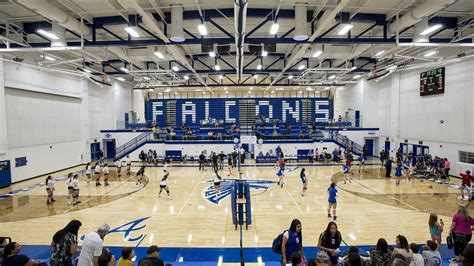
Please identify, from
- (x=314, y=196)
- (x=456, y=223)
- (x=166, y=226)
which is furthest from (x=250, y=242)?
(x=314, y=196)

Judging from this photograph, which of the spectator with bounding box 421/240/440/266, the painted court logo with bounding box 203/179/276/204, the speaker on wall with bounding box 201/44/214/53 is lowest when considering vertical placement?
the painted court logo with bounding box 203/179/276/204

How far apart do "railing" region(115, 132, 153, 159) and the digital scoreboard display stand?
940 inches

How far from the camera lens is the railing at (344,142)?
83.6 feet

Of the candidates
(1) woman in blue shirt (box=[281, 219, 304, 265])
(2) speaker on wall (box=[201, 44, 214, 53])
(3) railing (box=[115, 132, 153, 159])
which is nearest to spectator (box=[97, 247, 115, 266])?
(1) woman in blue shirt (box=[281, 219, 304, 265])

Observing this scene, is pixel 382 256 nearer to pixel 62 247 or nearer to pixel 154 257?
pixel 154 257

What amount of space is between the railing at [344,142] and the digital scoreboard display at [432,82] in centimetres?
732

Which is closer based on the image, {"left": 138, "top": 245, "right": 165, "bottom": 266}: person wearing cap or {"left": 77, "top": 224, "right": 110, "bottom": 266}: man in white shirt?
{"left": 138, "top": 245, "right": 165, "bottom": 266}: person wearing cap

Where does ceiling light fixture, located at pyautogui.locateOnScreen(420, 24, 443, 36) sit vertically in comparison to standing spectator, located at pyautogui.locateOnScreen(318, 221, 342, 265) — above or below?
above

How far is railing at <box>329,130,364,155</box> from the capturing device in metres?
25.5

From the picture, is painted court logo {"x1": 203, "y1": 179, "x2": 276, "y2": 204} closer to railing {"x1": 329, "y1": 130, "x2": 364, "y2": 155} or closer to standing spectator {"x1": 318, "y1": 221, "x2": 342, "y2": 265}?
standing spectator {"x1": 318, "y1": 221, "x2": 342, "y2": 265}

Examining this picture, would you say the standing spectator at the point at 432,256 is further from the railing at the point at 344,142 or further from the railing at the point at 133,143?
the railing at the point at 133,143

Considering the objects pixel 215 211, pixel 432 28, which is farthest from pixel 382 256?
pixel 432 28

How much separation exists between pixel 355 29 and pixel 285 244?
39.9 ft

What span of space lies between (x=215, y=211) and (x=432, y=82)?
713 inches
